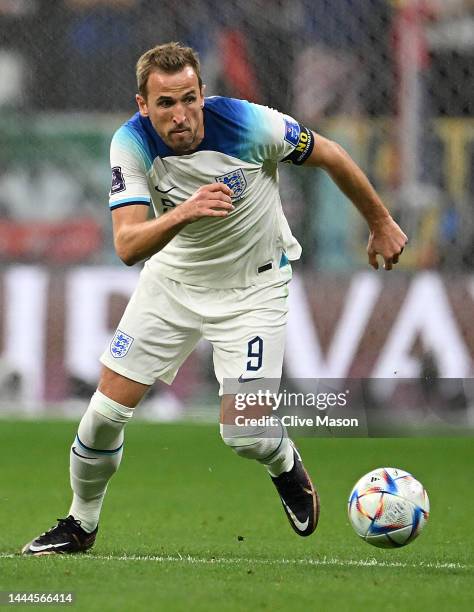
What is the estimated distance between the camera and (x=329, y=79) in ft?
38.6

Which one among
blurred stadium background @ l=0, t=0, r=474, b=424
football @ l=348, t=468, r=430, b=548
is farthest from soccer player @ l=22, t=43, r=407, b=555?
blurred stadium background @ l=0, t=0, r=474, b=424

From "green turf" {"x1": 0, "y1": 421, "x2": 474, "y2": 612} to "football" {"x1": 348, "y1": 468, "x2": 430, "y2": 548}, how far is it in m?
0.13

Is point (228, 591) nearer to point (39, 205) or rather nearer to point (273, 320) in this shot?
point (273, 320)

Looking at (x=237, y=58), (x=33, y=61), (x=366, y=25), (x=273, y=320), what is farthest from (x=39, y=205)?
(x=273, y=320)

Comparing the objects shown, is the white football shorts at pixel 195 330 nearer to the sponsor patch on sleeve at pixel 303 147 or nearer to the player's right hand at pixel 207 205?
the sponsor patch on sleeve at pixel 303 147

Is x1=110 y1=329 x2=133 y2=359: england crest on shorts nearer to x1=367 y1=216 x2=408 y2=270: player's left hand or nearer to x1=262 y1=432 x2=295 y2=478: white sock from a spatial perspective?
x1=262 y1=432 x2=295 y2=478: white sock

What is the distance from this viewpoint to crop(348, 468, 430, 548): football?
555 cm

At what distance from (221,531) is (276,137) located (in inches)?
76.6

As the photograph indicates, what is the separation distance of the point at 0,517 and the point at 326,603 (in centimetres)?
277

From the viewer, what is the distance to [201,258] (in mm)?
6070

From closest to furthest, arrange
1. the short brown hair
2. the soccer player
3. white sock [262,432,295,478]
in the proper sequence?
the short brown hair
the soccer player
white sock [262,432,295,478]

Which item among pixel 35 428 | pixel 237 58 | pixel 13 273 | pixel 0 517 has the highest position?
pixel 237 58

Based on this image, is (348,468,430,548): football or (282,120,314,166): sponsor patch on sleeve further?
(282,120,314,166): sponsor patch on sleeve

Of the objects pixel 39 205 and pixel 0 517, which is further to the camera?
pixel 39 205
